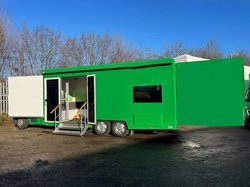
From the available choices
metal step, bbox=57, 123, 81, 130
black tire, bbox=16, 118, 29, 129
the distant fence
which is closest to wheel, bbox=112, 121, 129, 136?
metal step, bbox=57, 123, 81, 130

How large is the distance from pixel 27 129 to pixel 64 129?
2.80 m

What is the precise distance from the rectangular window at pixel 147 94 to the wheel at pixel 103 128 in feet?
5.45

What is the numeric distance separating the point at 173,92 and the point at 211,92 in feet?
4.28

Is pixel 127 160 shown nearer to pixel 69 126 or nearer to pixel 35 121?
pixel 69 126

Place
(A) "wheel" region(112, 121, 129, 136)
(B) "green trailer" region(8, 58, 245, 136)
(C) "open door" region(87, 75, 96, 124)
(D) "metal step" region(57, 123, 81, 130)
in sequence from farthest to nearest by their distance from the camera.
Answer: (D) "metal step" region(57, 123, 81, 130) → (C) "open door" region(87, 75, 96, 124) → (A) "wheel" region(112, 121, 129, 136) → (B) "green trailer" region(8, 58, 245, 136)

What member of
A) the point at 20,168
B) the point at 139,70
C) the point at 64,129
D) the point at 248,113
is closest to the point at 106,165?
the point at 20,168

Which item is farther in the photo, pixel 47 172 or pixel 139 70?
pixel 139 70

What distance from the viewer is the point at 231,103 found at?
831cm

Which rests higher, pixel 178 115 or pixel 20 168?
pixel 178 115

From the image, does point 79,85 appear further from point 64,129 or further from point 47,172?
point 47,172

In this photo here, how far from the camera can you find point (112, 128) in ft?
34.9

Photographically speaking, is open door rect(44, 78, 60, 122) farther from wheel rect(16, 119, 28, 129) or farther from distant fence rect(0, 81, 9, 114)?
distant fence rect(0, 81, 9, 114)

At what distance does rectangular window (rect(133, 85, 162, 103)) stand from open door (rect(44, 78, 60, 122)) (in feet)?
12.3

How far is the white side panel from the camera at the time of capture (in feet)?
39.8
